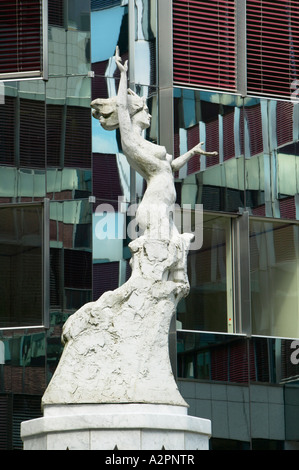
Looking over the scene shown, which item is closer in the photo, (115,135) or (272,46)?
(115,135)

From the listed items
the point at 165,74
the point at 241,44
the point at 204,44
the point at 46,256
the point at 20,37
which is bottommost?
the point at 46,256

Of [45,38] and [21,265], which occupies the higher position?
[45,38]

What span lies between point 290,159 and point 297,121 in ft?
3.08

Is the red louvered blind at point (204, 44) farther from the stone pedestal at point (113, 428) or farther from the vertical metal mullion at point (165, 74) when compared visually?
the stone pedestal at point (113, 428)

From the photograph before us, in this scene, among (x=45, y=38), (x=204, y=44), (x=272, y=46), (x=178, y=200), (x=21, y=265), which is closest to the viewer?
(x=21, y=265)

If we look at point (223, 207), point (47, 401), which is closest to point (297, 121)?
point (223, 207)

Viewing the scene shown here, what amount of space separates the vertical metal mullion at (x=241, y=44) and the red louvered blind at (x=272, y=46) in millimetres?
211

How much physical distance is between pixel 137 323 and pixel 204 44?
11.4m

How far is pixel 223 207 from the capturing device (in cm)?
2991

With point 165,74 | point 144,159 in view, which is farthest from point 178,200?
point 144,159

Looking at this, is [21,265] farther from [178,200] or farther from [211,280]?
[211,280]

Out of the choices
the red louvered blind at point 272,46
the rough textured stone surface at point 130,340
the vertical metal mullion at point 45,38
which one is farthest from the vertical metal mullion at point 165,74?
the rough textured stone surface at point 130,340

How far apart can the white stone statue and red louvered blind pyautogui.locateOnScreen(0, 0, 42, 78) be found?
838 cm

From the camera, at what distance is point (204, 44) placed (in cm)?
3042
